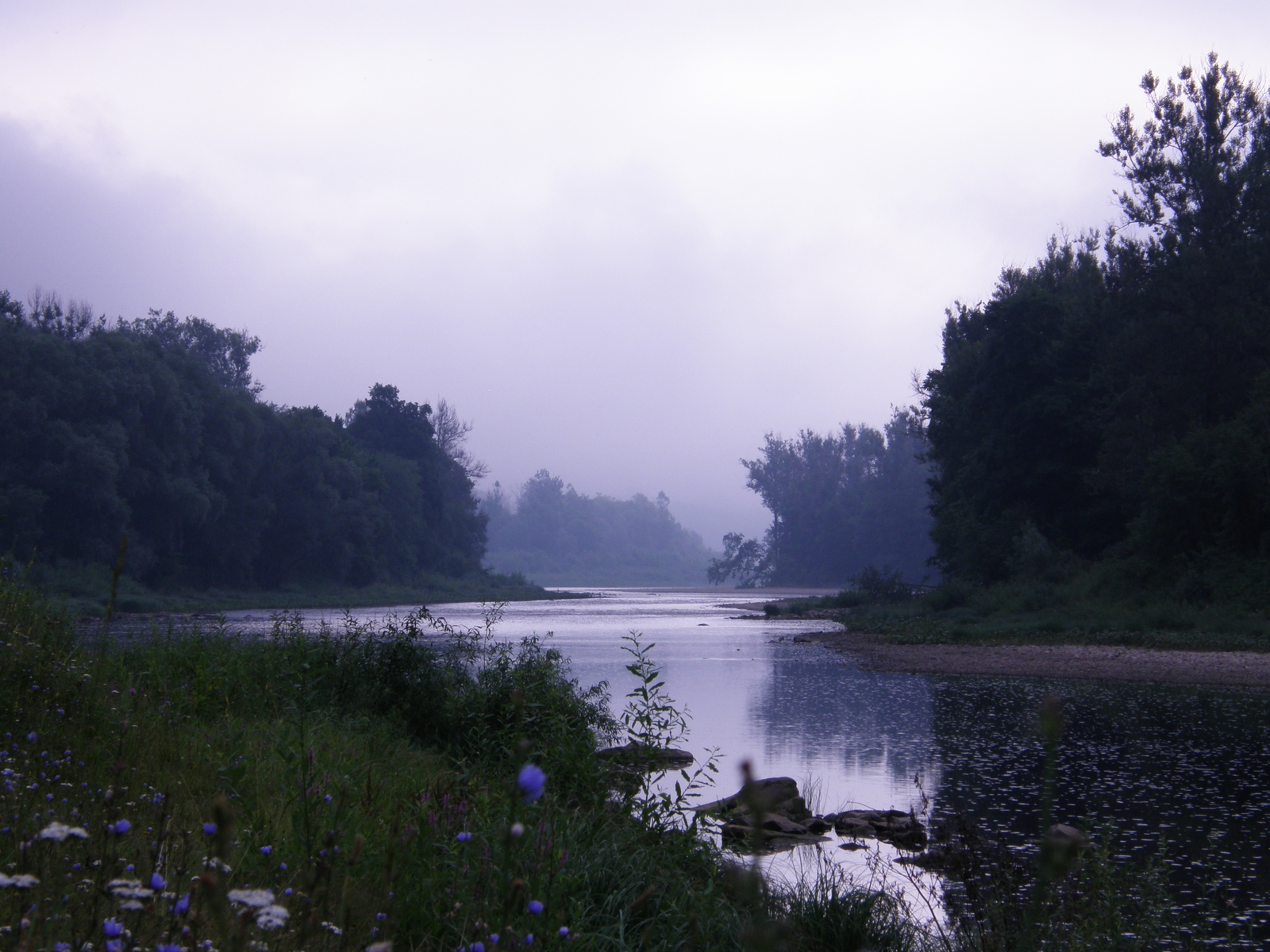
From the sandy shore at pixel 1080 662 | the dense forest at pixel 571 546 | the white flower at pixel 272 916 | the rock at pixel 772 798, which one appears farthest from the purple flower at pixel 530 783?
the dense forest at pixel 571 546

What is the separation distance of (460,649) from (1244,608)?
833 inches

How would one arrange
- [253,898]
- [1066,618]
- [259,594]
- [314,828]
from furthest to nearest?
[259,594] < [1066,618] < [314,828] < [253,898]

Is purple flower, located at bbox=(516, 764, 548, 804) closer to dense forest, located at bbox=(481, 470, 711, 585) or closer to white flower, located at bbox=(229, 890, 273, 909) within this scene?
white flower, located at bbox=(229, 890, 273, 909)

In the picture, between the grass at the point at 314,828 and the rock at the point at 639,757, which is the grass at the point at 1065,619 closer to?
the rock at the point at 639,757

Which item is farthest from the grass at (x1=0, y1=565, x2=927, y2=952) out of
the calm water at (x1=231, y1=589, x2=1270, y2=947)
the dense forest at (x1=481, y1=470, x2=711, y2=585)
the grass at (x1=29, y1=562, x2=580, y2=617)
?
the dense forest at (x1=481, y1=470, x2=711, y2=585)

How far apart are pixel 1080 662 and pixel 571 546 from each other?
14164 centimetres

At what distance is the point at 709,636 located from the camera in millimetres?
34375

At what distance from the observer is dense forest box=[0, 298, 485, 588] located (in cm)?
4575

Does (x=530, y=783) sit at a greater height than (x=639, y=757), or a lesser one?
greater


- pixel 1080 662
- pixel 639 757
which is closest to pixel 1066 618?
pixel 1080 662

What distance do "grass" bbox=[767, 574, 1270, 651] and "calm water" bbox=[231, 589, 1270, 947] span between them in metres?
6.70

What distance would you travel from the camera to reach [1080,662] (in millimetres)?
22125

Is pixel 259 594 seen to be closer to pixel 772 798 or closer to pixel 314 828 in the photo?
pixel 772 798

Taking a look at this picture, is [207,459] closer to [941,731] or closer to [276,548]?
[276,548]
